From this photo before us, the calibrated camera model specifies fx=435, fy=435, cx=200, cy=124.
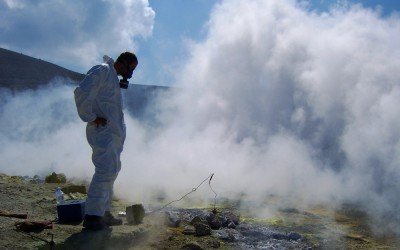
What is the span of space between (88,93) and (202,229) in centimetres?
234

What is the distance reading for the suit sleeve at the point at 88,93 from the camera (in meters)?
3.60

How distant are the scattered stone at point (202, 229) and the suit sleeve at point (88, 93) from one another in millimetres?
2125

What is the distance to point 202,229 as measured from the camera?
512 cm

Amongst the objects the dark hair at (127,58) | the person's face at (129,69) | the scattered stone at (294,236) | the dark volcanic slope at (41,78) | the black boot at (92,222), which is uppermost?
the dark volcanic slope at (41,78)

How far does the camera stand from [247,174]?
9.60 metres

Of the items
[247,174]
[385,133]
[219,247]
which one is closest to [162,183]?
[247,174]

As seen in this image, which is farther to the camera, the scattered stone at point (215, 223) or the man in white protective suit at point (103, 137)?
the scattered stone at point (215, 223)

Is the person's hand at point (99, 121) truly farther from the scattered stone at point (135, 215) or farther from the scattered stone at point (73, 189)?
the scattered stone at point (73, 189)

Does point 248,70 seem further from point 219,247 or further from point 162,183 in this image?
point 219,247

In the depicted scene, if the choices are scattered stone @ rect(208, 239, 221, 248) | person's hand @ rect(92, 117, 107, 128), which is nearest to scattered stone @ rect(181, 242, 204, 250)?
scattered stone @ rect(208, 239, 221, 248)

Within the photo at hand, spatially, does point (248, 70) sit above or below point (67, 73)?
below

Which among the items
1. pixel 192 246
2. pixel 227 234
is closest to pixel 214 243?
pixel 192 246

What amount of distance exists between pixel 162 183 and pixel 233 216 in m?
3.07

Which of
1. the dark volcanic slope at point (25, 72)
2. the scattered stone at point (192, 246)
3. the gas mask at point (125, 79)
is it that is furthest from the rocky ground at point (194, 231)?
the dark volcanic slope at point (25, 72)
